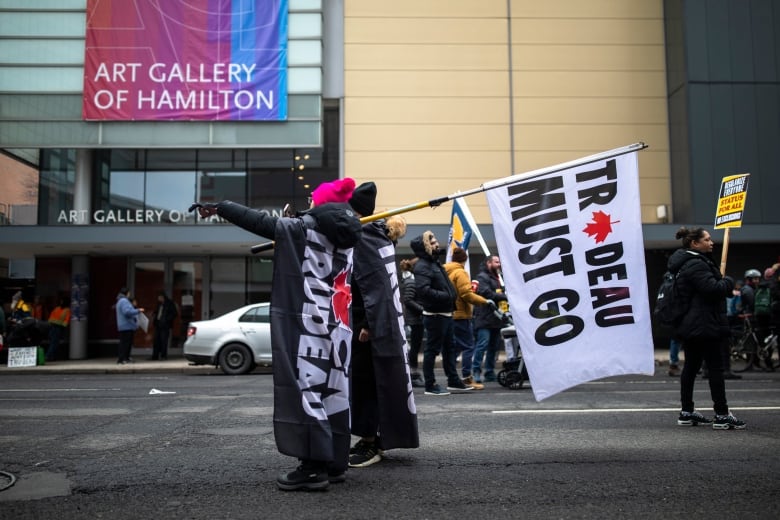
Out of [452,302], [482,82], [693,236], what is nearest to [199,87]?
[482,82]

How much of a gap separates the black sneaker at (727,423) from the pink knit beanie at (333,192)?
3990 mm

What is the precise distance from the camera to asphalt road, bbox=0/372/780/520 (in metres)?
3.70

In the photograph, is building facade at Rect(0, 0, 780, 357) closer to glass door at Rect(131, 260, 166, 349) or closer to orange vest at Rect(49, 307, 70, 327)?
glass door at Rect(131, 260, 166, 349)

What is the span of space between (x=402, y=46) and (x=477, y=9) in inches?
101

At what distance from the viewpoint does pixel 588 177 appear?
17.1 ft

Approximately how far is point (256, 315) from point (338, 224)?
10099mm

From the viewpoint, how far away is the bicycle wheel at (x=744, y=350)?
43.8ft

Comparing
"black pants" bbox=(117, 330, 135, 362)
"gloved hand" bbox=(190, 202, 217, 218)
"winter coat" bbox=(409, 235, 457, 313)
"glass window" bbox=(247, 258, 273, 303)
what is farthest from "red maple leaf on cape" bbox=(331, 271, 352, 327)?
"glass window" bbox=(247, 258, 273, 303)

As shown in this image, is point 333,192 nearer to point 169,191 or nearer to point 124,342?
point 124,342

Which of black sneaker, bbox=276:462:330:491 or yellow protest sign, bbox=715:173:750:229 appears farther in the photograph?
yellow protest sign, bbox=715:173:750:229

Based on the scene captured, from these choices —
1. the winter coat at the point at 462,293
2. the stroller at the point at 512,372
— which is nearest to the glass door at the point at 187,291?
the winter coat at the point at 462,293

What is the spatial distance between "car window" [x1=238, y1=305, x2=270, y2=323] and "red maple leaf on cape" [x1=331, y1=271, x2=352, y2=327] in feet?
31.7

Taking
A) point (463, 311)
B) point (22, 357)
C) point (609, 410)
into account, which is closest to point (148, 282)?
point (22, 357)

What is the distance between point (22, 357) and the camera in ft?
54.5
